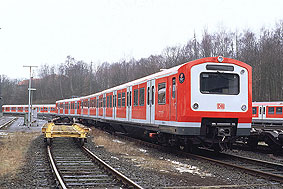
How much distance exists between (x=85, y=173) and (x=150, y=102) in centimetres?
553

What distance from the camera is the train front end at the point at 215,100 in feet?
35.1

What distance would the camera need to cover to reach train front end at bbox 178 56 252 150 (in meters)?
10.7

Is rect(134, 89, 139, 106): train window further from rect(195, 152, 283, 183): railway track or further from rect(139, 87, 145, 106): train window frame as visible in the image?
rect(195, 152, 283, 183): railway track

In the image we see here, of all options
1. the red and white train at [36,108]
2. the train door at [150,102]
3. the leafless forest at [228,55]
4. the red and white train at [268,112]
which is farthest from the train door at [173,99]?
the red and white train at [36,108]

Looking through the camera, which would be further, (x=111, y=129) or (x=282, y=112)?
(x=282, y=112)

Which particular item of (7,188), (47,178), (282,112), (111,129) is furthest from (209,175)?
(282,112)

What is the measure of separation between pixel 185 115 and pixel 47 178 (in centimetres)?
459

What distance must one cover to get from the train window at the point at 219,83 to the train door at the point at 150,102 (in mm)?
2880

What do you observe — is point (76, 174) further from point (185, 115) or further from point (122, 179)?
point (185, 115)

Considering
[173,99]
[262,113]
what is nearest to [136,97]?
[173,99]

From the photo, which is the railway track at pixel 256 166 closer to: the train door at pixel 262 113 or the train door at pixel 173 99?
the train door at pixel 173 99

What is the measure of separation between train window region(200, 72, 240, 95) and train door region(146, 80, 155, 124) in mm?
2880

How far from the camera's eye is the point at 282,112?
105 feet

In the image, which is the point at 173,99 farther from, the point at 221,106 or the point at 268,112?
the point at 268,112
